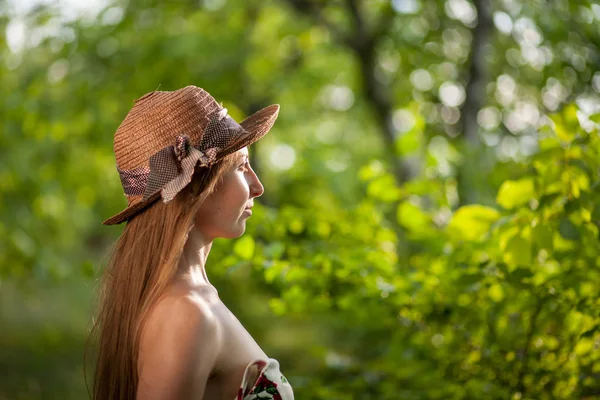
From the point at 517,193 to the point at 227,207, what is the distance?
→ 117 centimetres

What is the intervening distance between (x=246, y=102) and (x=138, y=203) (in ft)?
28.5

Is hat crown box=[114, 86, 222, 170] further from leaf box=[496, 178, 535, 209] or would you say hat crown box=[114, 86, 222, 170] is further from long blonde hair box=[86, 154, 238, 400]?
leaf box=[496, 178, 535, 209]

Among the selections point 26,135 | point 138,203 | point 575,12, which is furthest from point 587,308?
point 26,135

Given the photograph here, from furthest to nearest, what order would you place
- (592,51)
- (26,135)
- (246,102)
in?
(246,102), (26,135), (592,51)

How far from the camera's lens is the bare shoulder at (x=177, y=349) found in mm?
1707

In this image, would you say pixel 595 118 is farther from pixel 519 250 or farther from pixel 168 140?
pixel 168 140

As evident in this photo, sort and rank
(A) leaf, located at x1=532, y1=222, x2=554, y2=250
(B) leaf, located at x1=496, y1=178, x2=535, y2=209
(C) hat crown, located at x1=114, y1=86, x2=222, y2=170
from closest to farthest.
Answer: (C) hat crown, located at x1=114, y1=86, x2=222, y2=170 < (A) leaf, located at x1=532, y1=222, x2=554, y2=250 < (B) leaf, located at x1=496, y1=178, x2=535, y2=209

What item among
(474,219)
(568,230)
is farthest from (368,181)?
(568,230)

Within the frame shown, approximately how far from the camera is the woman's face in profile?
1938 mm

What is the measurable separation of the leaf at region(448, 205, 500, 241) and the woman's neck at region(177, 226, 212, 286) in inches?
45.0

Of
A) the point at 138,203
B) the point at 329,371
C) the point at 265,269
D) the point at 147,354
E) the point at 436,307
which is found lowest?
the point at 329,371

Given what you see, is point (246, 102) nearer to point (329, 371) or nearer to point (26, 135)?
point (26, 135)

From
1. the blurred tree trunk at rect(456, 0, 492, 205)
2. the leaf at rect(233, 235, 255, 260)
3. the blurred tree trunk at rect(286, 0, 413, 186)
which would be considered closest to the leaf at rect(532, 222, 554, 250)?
the leaf at rect(233, 235, 255, 260)

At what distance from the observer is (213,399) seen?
1825 millimetres
